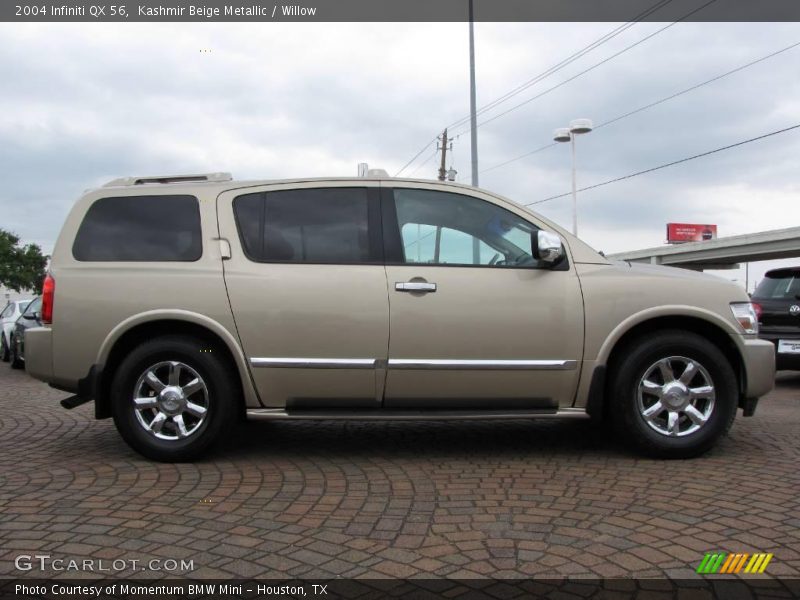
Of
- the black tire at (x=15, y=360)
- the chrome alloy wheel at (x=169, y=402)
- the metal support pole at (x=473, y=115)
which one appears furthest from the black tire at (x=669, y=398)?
the metal support pole at (x=473, y=115)

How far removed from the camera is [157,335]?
15.6 ft

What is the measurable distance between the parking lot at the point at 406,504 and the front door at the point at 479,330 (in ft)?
1.62

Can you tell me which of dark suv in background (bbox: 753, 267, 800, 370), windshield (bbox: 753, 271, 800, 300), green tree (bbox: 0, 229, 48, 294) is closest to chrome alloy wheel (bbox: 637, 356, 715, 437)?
dark suv in background (bbox: 753, 267, 800, 370)

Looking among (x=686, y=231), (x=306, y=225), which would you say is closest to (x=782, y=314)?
(x=306, y=225)

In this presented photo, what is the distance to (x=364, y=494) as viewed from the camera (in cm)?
399

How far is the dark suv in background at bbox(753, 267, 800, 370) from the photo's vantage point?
8.46 m

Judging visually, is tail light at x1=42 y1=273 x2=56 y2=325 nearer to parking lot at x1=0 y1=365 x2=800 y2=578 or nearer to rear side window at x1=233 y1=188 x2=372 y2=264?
parking lot at x1=0 y1=365 x2=800 y2=578

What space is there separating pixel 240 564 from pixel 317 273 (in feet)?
7.11

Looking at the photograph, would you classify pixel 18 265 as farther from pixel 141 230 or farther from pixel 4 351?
pixel 141 230

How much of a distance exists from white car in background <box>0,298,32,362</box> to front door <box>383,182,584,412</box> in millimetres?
11952

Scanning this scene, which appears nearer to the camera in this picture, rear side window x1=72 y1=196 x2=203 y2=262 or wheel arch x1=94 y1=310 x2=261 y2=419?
wheel arch x1=94 y1=310 x2=261 y2=419

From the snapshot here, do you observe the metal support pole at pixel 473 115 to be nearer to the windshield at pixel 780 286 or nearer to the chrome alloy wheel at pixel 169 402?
the windshield at pixel 780 286

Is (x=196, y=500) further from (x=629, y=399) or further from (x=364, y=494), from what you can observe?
(x=629, y=399)
